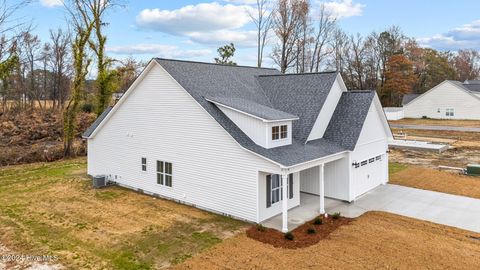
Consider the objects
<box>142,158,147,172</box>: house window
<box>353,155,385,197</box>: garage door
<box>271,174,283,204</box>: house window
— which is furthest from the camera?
<box>142,158,147,172</box>: house window

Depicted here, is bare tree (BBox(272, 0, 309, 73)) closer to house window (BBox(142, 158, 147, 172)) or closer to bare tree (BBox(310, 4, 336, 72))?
bare tree (BBox(310, 4, 336, 72))

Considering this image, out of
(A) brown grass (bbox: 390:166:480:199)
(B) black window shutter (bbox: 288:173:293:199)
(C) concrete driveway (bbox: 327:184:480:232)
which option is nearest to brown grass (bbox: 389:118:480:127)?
(A) brown grass (bbox: 390:166:480:199)

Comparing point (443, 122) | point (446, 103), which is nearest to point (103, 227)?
point (443, 122)

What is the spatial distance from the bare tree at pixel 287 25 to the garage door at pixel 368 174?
23.7 metres

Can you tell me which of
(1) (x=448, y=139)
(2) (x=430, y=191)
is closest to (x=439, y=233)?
(2) (x=430, y=191)

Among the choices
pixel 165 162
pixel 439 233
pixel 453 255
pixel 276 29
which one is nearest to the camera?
pixel 453 255

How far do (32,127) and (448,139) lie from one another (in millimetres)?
42809

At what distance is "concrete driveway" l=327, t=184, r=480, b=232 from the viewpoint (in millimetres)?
12484

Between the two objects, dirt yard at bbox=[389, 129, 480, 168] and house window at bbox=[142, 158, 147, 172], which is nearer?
house window at bbox=[142, 158, 147, 172]

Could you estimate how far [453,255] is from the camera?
941cm

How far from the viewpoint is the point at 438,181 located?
18.2m

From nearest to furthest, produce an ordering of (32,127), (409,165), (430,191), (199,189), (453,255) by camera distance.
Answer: (453,255) < (199,189) < (430,191) < (409,165) < (32,127)

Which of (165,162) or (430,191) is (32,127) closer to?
Result: (165,162)

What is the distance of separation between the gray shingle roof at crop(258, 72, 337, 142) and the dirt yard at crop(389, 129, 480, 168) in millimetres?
11750
